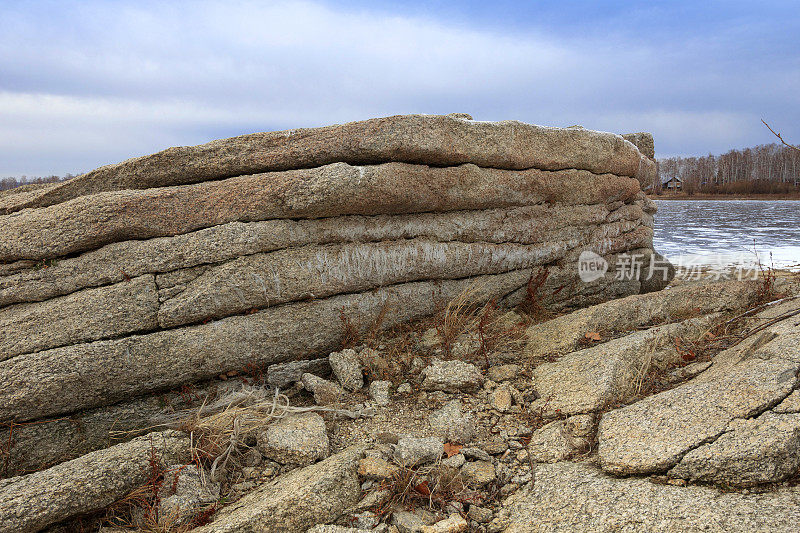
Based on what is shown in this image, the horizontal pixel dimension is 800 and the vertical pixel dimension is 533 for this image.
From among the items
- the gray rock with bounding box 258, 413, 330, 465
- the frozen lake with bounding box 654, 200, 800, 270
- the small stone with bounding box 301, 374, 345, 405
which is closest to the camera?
the gray rock with bounding box 258, 413, 330, 465

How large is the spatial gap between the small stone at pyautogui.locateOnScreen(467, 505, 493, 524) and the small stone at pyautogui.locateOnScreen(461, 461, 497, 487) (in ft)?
0.82

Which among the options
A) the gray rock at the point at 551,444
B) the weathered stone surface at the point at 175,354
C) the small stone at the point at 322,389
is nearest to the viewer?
the gray rock at the point at 551,444

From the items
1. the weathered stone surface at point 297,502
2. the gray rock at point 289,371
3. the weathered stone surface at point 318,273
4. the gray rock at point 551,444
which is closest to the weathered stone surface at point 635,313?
the weathered stone surface at point 318,273

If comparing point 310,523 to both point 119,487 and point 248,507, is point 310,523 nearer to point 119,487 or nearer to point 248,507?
point 248,507

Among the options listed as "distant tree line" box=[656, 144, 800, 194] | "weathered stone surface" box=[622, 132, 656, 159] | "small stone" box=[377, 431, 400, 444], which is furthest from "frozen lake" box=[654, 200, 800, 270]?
"distant tree line" box=[656, 144, 800, 194]

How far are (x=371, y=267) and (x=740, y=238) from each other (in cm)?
2173

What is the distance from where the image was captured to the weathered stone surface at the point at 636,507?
292cm

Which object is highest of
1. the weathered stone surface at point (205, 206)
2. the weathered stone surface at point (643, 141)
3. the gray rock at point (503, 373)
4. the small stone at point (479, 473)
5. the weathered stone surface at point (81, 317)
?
the weathered stone surface at point (643, 141)

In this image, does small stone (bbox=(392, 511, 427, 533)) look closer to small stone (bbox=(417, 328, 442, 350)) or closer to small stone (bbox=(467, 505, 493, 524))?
small stone (bbox=(467, 505, 493, 524))

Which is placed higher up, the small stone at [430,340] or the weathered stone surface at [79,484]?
the small stone at [430,340]

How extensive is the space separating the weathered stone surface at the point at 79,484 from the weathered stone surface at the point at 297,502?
964 mm

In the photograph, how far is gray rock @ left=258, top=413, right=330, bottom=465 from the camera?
174 inches

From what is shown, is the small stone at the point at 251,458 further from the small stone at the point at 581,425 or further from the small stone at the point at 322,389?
the small stone at the point at 581,425

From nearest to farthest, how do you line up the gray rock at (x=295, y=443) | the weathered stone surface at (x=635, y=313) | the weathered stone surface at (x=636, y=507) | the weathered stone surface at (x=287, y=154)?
the weathered stone surface at (x=636, y=507), the gray rock at (x=295, y=443), the weathered stone surface at (x=287, y=154), the weathered stone surface at (x=635, y=313)
